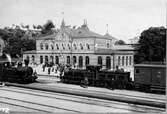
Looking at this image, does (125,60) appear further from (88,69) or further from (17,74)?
(17,74)

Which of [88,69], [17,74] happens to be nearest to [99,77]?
[88,69]

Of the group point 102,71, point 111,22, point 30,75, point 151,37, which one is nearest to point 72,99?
point 111,22

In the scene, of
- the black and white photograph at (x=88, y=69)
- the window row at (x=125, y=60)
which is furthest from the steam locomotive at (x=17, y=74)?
the window row at (x=125, y=60)

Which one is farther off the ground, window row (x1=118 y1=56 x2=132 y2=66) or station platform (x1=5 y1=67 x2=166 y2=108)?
window row (x1=118 y1=56 x2=132 y2=66)

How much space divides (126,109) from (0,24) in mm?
4515

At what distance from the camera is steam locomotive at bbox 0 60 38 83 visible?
11081mm

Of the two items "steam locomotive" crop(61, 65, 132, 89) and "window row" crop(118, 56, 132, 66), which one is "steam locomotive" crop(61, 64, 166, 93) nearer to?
"steam locomotive" crop(61, 65, 132, 89)

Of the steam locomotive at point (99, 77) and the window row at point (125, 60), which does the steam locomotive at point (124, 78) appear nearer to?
the steam locomotive at point (99, 77)

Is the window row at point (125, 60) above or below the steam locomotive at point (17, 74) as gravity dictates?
above

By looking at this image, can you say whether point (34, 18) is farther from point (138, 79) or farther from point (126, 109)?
point (138, 79)

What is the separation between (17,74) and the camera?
11227mm

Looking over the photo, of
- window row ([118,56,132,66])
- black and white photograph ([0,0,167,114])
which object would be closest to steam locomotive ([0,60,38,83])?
black and white photograph ([0,0,167,114])

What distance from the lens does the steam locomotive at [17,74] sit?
36.4 ft

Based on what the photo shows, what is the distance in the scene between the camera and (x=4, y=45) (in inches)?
368
